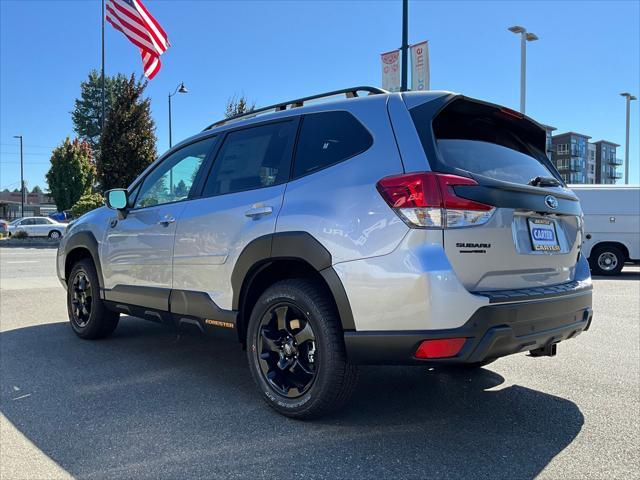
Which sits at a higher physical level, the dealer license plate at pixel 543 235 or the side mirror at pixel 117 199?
the side mirror at pixel 117 199

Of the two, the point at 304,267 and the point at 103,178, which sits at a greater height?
the point at 103,178

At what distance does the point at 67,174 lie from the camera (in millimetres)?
49125

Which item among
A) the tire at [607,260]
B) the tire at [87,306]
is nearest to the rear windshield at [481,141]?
the tire at [87,306]

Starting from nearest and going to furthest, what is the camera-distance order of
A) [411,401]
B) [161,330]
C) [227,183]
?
1. [411,401]
2. [227,183]
3. [161,330]

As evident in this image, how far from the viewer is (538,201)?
3.12 metres

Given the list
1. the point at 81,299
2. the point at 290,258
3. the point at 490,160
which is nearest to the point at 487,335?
the point at 490,160

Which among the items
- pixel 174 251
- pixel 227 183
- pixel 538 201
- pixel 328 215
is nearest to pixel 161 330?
pixel 174 251

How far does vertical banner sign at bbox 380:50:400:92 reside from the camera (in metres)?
11.8

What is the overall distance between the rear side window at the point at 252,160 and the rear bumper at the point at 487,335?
1.21 metres

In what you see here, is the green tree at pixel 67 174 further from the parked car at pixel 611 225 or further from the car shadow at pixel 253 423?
the car shadow at pixel 253 423

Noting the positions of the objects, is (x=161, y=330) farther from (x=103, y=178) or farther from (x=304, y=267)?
(x=103, y=178)

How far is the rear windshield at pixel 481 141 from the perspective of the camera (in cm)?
292

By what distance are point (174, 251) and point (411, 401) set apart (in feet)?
6.73

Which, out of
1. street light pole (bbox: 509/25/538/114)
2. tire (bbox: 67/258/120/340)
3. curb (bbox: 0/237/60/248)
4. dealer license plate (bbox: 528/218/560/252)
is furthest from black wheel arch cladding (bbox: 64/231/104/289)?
curb (bbox: 0/237/60/248)
